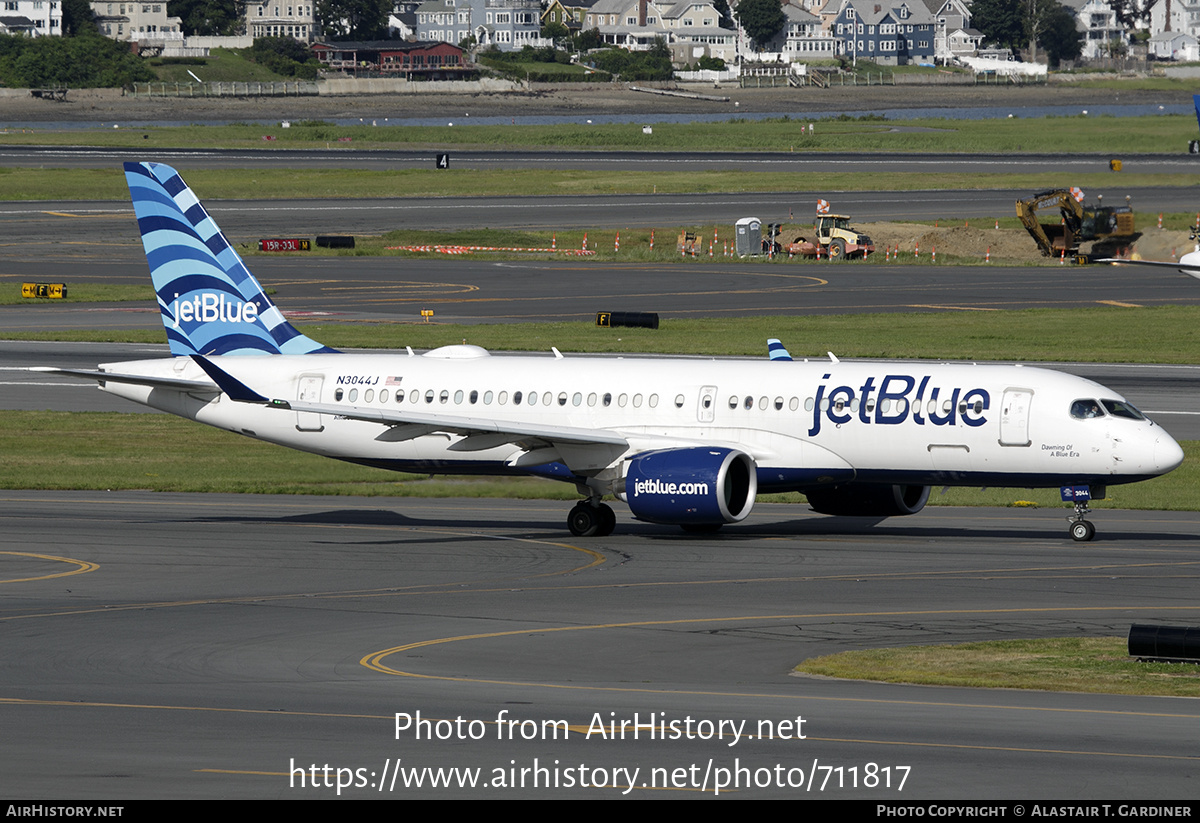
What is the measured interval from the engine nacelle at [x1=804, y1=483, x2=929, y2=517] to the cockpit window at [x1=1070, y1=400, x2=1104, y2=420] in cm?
441

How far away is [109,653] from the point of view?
2705 cm

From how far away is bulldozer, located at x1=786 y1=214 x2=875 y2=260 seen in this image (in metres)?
107

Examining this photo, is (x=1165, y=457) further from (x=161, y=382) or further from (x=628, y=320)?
(x=628, y=320)

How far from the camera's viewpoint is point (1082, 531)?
125ft

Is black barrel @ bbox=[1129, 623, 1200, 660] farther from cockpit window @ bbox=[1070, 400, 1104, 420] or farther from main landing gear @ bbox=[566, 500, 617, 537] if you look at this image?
main landing gear @ bbox=[566, 500, 617, 537]

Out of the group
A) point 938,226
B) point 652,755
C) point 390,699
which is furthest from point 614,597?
point 938,226

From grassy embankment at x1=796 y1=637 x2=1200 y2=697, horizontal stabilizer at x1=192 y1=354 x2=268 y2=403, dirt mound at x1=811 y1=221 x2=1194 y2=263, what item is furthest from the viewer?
dirt mound at x1=811 y1=221 x2=1194 y2=263

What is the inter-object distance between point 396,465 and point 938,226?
77.9 metres

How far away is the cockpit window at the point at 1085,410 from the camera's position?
37594 mm

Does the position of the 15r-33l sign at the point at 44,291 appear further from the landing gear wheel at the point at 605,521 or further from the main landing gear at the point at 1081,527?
the main landing gear at the point at 1081,527

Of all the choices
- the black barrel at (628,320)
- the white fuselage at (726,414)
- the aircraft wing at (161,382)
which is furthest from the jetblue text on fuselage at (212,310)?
the black barrel at (628,320)

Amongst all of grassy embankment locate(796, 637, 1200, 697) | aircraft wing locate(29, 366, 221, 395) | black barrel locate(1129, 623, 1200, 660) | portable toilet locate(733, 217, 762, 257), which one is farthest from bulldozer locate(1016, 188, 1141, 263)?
black barrel locate(1129, 623, 1200, 660)

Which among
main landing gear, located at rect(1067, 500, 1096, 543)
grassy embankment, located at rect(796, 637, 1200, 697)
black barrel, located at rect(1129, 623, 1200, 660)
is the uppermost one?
black barrel, located at rect(1129, 623, 1200, 660)

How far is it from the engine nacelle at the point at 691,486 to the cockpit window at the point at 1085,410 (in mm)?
7517
